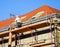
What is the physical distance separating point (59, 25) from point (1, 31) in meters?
10.0

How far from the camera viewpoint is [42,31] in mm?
39812

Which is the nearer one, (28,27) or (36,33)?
(28,27)

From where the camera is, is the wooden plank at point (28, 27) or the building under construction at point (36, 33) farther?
the wooden plank at point (28, 27)

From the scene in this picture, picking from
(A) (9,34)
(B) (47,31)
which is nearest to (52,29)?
(B) (47,31)

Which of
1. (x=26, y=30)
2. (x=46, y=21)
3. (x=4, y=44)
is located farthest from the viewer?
(x=4, y=44)

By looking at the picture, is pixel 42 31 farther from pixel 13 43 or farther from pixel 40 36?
pixel 13 43

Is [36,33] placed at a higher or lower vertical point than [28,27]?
lower

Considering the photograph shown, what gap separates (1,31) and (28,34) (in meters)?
5.24

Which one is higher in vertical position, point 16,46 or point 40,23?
point 40,23

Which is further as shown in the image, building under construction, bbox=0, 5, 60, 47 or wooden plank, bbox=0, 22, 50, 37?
wooden plank, bbox=0, 22, 50, 37

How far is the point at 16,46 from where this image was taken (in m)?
42.0

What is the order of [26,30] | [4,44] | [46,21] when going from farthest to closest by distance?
[4,44]
[26,30]
[46,21]

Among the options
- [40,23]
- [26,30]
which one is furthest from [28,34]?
[40,23]

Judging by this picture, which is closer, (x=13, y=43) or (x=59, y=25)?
(x=59, y=25)
